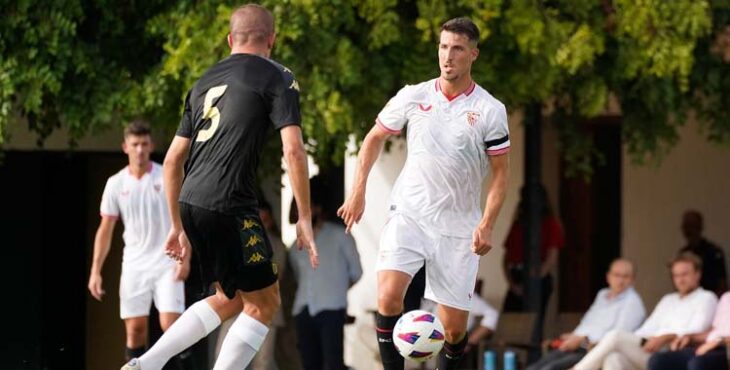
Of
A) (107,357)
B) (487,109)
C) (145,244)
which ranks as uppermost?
(487,109)

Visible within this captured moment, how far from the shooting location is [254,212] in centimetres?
A: 1048

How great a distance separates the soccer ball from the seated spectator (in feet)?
17.6

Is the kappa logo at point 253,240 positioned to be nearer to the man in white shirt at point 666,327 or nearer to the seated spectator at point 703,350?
the seated spectator at point 703,350

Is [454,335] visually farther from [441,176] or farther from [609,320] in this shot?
[609,320]

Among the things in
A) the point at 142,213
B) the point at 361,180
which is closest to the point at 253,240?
the point at 361,180

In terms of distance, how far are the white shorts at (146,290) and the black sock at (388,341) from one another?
3.80 m

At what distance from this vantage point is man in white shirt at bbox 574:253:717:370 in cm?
1645

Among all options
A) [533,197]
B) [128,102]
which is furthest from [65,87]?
[533,197]

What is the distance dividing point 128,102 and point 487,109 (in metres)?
5.48

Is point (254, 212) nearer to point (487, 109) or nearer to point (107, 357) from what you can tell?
point (487, 109)

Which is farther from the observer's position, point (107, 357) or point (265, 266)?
point (107, 357)

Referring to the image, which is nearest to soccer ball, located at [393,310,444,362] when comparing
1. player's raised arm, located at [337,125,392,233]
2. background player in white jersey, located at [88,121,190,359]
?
player's raised arm, located at [337,125,392,233]

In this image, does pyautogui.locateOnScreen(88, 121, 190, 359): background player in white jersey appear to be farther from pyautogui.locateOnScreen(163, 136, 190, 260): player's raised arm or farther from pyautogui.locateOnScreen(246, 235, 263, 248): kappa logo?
pyautogui.locateOnScreen(246, 235, 263, 248): kappa logo

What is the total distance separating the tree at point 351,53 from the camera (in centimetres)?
1538
